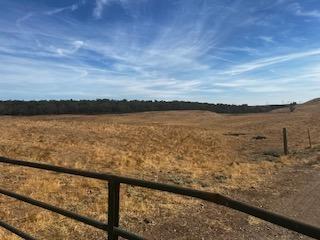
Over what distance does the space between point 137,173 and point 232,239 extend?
9101 mm

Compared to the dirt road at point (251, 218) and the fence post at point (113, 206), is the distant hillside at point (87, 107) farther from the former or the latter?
the fence post at point (113, 206)

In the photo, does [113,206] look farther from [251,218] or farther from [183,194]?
[251,218]

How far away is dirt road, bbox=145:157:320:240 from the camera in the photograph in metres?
10.3

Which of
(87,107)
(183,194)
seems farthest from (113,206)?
(87,107)

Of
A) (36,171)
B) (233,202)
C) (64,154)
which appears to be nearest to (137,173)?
(36,171)

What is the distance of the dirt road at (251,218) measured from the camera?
10.3 metres

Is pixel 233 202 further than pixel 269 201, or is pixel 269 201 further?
pixel 269 201

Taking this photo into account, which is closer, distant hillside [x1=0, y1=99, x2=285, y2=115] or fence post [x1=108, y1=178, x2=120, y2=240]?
fence post [x1=108, y1=178, x2=120, y2=240]

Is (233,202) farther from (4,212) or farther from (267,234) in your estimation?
(4,212)

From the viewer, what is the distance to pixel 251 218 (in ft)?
37.9

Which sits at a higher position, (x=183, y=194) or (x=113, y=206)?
(x=183, y=194)

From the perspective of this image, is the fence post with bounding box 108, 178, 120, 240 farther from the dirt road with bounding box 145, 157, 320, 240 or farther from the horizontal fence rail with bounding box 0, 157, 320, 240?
the dirt road with bounding box 145, 157, 320, 240

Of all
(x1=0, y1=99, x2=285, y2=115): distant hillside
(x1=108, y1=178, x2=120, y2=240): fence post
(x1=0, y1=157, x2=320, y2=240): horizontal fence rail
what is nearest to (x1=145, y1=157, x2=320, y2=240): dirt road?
(x1=0, y1=157, x2=320, y2=240): horizontal fence rail

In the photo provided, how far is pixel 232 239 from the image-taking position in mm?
10023
